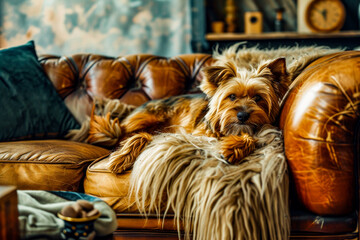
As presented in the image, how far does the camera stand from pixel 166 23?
2.93 m

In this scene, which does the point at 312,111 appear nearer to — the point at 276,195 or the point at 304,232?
the point at 276,195

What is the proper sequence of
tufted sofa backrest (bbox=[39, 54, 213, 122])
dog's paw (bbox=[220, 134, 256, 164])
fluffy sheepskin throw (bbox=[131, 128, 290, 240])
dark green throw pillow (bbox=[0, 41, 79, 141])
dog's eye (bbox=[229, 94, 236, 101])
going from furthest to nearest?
tufted sofa backrest (bbox=[39, 54, 213, 122]) < dark green throw pillow (bbox=[0, 41, 79, 141]) < dog's eye (bbox=[229, 94, 236, 101]) < dog's paw (bbox=[220, 134, 256, 164]) < fluffy sheepskin throw (bbox=[131, 128, 290, 240])

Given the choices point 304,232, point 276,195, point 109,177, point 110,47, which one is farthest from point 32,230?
point 110,47

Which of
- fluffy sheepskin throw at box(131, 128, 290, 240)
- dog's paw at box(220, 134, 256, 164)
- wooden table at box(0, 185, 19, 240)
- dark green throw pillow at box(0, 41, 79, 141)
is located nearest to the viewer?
wooden table at box(0, 185, 19, 240)

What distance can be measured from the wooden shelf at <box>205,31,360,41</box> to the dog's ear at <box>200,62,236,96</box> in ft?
4.02

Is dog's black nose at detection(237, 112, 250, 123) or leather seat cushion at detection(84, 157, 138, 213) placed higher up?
dog's black nose at detection(237, 112, 250, 123)

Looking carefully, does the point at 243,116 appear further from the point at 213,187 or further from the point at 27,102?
the point at 27,102

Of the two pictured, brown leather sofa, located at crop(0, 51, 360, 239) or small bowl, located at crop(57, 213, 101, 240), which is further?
brown leather sofa, located at crop(0, 51, 360, 239)

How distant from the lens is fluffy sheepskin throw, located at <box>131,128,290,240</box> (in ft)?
3.82

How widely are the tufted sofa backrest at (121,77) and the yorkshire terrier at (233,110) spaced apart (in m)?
0.54

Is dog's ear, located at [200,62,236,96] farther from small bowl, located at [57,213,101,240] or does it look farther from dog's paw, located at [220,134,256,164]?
small bowl, located at [57,213,101,240]

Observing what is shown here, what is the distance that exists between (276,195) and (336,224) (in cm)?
25

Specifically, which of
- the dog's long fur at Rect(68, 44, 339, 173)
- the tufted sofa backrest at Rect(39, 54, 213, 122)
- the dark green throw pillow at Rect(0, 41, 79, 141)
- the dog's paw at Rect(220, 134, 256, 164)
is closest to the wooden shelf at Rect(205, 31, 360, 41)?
the tufted sofa backrest at Rect(39, 54, 213, 122)

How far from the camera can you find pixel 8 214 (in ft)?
3.00
